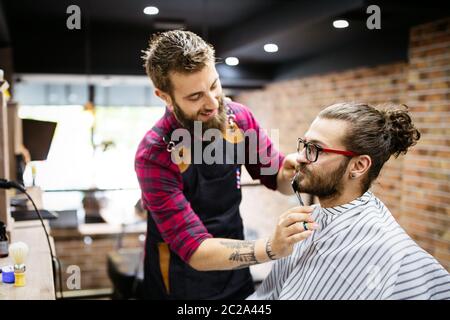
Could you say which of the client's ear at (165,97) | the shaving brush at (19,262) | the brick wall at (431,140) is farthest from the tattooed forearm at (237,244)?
the brick wall at (431,140)

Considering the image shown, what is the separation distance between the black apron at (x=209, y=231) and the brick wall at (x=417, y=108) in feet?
2.94

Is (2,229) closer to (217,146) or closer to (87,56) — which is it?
(217,146)

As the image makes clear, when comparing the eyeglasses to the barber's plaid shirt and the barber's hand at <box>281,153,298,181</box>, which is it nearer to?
the barber's hand at <box>281,153,298,181</box>

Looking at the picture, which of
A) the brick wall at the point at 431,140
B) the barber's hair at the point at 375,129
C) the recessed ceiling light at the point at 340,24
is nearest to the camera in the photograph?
the barber's hair at the point at 375,129

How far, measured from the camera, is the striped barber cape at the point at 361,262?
1135 millimetres

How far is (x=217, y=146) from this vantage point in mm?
1479

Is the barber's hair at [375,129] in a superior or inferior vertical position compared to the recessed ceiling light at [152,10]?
inferior

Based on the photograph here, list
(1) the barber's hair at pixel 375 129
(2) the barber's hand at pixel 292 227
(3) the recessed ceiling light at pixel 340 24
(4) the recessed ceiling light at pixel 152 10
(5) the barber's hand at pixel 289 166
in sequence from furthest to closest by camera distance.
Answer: (3) the recessed ceiling light at pixel 340 24 < (4) the recessed ceiling light at pixel 152 10 < (5) the barber's hand at pixel 289 166 < (1) the barber's hair at pixel 375 129 < (2) the barber's hand at pixel 292 227

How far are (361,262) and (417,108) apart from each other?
75.7 inches

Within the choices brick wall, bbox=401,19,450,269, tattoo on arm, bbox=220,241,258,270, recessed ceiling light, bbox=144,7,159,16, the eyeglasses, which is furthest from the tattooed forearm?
brick wall, bbox=401,19,450,269

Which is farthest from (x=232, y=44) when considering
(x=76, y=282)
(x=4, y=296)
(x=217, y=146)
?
(x=4, y=296)

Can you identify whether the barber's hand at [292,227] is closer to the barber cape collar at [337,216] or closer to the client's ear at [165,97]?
the barber cape collar at [337,216]

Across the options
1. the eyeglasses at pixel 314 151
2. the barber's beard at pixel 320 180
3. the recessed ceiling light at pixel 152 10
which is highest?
the recessed ceiling light at pixel 152 10

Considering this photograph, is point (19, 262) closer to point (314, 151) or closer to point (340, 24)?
point (314, 151)
